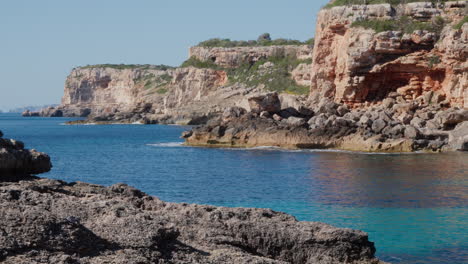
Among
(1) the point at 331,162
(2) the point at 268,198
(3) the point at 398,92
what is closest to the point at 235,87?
(3) the point at 398,92

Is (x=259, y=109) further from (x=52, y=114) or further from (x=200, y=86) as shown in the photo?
(x=52, y=114)

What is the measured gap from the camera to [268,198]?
23.1 metres

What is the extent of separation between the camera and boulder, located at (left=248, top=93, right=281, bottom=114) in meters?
48.3

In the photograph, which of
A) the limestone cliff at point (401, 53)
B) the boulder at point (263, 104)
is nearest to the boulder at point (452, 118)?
the limestone cliff at point (401, 53)

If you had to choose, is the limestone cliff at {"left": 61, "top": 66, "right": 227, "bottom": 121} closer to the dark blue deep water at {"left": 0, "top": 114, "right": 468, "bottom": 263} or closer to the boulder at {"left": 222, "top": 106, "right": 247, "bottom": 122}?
the boulder at {"left": 222, "top": 106, "right": 247, "bottom": 122}

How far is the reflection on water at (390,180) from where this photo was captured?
21781mm

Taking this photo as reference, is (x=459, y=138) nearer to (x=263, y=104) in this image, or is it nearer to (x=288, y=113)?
(x=288, y=113)

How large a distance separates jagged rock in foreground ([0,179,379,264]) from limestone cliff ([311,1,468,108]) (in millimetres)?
40885

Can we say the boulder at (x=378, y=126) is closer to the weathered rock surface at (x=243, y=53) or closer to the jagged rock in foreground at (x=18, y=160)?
the jagged rock in foreground at (x=18, y=160)

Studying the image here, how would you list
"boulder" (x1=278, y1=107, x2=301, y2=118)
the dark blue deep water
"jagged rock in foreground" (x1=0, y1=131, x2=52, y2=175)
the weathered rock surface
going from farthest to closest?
the weathered rock surface, "boulder" (x1=278, y1=107, x2=301, y2=118), the dark blue deep water, "jagged rock in foreground" (x1=0, y1=131, x2=52, y2=175)

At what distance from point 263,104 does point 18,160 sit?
37.9 metres

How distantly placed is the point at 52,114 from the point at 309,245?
162 meters

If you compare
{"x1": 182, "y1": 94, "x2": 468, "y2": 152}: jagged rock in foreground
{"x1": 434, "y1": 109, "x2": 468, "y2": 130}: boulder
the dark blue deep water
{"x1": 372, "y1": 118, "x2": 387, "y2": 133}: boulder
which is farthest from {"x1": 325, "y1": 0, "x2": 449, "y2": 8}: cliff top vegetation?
the dark blue deep water

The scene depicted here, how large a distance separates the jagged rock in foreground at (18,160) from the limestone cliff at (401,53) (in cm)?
4055
